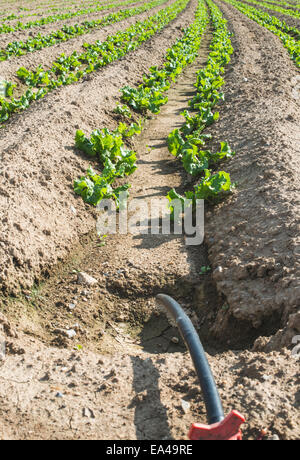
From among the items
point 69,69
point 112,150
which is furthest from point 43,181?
point 69,69

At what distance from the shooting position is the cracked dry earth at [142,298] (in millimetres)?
2924

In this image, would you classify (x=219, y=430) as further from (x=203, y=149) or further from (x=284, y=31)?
(x=284, y=31)

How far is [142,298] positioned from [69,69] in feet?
36.6

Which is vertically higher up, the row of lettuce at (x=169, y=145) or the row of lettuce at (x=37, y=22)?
the row of lettuce at (x=37, y=22)

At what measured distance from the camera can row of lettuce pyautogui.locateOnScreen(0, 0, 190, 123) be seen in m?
9.28

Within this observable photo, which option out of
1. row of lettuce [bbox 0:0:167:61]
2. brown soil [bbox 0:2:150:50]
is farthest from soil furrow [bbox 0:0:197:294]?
row of lettuce [bbox 0:0:167:61]

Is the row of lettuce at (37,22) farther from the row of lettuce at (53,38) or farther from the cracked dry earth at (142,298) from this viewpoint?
the cracked dry earth at (142,298)

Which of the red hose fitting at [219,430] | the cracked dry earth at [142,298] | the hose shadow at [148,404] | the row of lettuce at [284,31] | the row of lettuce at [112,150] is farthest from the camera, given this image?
the row of lettuce at [284,31]

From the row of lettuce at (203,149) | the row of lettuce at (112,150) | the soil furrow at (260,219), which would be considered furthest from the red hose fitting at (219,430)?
the row of lettuce at (112,150)

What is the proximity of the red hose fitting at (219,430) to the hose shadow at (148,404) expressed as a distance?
1.36 ft

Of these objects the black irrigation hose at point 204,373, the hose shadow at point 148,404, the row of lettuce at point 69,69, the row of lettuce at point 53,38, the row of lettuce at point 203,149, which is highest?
the row of lettuce at point 53,38

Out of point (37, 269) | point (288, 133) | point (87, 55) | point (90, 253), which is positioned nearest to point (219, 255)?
point (90, 253)

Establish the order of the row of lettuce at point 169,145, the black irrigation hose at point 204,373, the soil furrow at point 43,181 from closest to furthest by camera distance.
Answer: the black irrigation hose at point 204,373, the soil furrow at point 43,181, the row of lettuce at point 169,145
